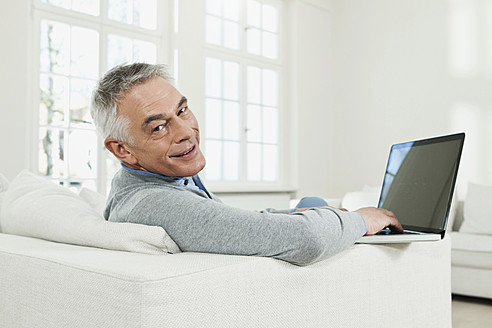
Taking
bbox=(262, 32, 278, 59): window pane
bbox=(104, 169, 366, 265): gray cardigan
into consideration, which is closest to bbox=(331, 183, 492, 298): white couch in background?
bbox=(262, 32, 278, 59): window pane

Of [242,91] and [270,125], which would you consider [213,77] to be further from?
[270,125]

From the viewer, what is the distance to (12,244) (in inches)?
49.9

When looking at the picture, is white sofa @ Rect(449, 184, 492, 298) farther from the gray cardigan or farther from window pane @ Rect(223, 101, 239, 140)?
the gray cardigan

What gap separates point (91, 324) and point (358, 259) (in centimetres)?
63

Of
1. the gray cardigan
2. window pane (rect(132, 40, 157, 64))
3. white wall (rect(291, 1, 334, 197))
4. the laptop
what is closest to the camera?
the gray cardigan

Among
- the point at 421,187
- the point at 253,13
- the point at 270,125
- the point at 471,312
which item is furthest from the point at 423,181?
the point at 253,13

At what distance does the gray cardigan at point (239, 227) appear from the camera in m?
1.03

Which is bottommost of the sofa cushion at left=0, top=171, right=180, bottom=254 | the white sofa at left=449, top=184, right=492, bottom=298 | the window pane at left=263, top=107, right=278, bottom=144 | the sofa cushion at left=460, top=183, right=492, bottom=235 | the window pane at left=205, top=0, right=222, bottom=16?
the white sofa at left=449, top=184, right=492, bottom=298

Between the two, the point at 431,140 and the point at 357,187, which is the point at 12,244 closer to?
the point at 431,140

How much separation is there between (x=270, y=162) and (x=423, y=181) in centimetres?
467

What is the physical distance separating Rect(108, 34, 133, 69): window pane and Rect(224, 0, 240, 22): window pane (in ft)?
4.45

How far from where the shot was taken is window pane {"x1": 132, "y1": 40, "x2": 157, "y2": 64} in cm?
499

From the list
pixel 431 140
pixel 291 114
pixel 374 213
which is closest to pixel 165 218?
pixel 374 213

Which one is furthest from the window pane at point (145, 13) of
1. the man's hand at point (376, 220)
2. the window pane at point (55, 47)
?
the man's hand at point (376, 220)
